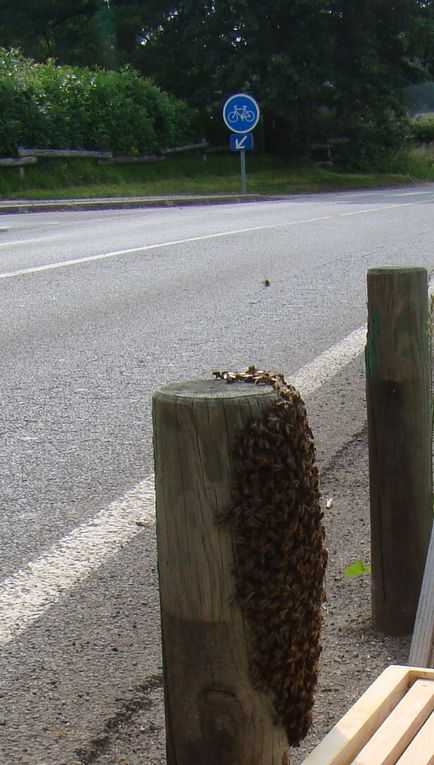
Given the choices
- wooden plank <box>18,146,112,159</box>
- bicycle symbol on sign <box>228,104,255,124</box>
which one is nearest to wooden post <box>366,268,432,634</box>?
wooden plank <box>18,146,112,159</box>

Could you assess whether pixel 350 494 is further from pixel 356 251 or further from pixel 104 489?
pixel 356 251

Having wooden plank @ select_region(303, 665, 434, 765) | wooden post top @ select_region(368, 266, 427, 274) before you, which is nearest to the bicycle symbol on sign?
wooden post top @ select_region(368, 266, 427, 274)

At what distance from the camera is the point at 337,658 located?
8.89ft

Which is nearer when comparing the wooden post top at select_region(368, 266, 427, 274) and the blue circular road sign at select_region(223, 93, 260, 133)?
the wooden post top at select_region(368, 266, 427, 274)

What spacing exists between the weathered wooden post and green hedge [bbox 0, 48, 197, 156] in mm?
22460

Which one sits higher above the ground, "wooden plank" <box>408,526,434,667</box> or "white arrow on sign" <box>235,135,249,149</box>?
"white arrow on sign" <box>235,135,249,149</box>

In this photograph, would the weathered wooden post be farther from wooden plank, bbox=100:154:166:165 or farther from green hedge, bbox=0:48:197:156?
wooden plank, bbox=100:154:166:165

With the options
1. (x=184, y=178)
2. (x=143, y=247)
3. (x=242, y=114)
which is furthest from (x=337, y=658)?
(x=184, y=178)

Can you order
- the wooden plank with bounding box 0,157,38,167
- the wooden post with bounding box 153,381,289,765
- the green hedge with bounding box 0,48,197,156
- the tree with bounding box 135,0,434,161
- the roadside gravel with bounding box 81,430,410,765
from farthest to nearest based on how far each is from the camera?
the tree with bounding box 135,0,434,161 < the green hedge with bounding box 0,48,197,156 < the wooden plank with bounding box 0,157,38,167 < the roadside gravel with bounding box 81,430,410,765 < the wooden post with bounding box 153,381,289,765

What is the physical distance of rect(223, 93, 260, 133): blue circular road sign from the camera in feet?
79.5

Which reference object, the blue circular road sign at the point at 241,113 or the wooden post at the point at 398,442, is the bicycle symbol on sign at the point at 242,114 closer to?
the blue circular road sign at the point at 241,113

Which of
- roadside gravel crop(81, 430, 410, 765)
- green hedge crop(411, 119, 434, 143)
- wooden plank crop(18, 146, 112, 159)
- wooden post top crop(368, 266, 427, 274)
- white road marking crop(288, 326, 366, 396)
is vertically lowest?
roadside gravel crop(81, 430, 410, 765)

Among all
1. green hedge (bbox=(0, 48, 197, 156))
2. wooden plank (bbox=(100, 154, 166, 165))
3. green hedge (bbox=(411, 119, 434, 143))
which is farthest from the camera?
green hedge (bbox=(411, 119, 434, 143))

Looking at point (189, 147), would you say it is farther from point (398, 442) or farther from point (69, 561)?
point (398, 442)
